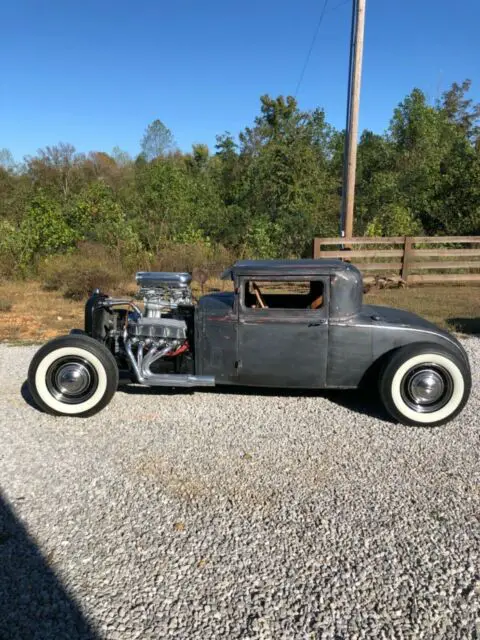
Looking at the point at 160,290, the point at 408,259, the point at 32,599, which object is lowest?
the point at 32,599

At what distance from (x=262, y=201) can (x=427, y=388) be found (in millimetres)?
16390

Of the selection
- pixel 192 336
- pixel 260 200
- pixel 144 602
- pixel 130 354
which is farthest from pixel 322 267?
pixel 260 200

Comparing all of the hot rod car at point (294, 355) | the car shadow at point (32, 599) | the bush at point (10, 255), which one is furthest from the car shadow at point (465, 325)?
the bush at point (10, 255)

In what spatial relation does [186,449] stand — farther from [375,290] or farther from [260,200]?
[260,200]

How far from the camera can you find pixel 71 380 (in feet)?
14.2

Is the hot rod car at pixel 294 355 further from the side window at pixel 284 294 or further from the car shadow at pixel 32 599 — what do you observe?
the car shadow at pixel 32 599

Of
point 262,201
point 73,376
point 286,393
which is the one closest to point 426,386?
point 286,393

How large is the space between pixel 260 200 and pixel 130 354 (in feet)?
53.3

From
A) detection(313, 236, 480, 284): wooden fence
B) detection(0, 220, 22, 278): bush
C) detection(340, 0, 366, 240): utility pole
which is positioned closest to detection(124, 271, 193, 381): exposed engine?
detection(340, 0, 366, 240): utility pole

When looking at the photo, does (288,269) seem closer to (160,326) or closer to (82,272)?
(160,326)

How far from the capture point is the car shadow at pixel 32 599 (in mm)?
2115

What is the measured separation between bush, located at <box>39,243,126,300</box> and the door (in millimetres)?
7446

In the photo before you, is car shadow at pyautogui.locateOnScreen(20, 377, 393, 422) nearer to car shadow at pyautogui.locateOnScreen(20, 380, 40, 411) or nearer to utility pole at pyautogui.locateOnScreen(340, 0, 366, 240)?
car shadow at pyautogui.locateOnScreen(20, 380, 40, 411)

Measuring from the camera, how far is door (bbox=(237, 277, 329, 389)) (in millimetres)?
4297
